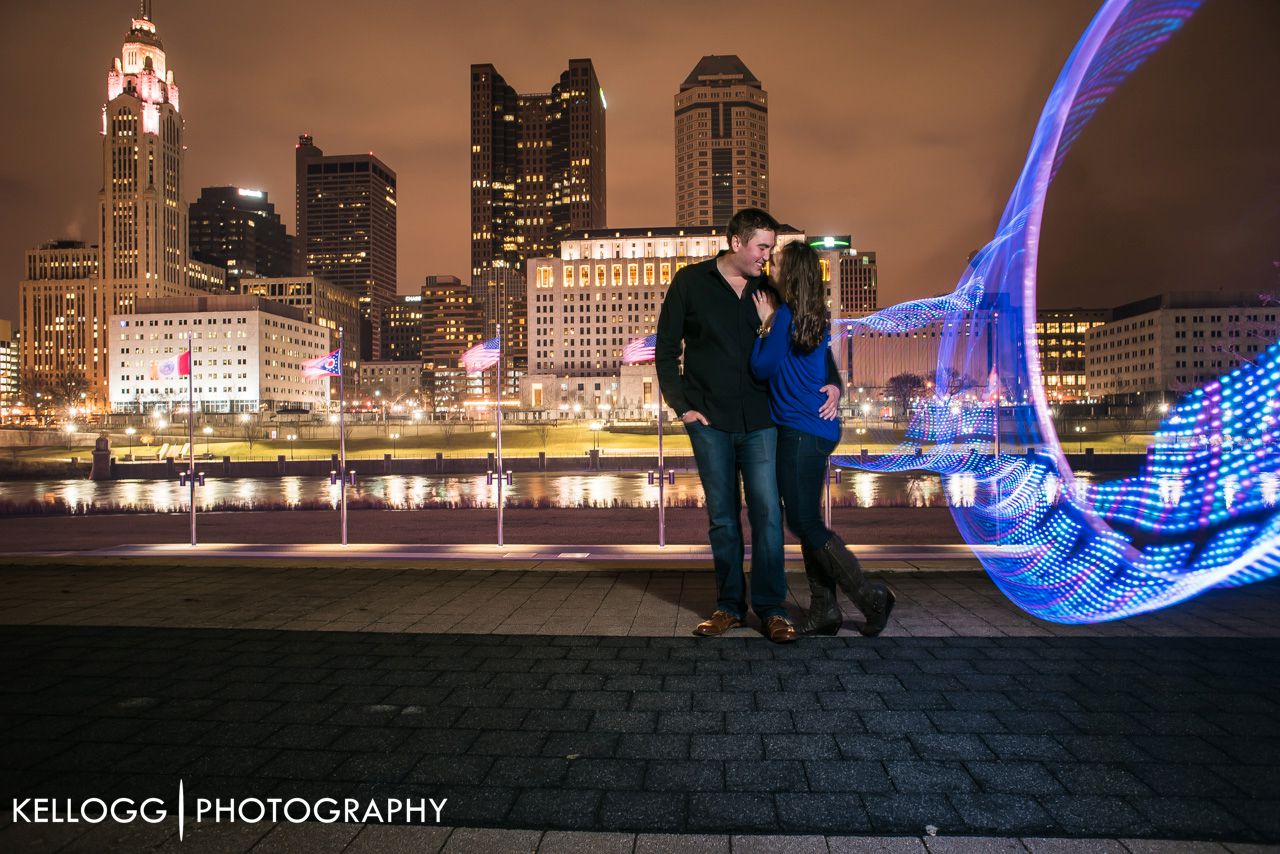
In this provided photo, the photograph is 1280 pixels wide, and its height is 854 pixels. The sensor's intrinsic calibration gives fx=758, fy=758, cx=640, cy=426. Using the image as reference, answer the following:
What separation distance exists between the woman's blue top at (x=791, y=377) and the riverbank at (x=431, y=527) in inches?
235

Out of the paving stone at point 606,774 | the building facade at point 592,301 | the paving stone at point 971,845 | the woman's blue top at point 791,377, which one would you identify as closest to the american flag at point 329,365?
the woman's blue top at point 791,377

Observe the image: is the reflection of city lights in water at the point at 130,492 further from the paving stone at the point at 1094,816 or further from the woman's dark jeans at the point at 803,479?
the paving stone at the point at 1094,816

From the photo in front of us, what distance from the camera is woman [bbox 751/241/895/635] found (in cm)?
493

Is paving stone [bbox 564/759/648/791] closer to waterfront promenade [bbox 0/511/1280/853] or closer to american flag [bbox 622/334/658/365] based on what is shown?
waterfront promenade [bbox 0/511/1280/853]

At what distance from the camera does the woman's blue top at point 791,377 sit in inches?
197

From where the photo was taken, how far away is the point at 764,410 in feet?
16.6

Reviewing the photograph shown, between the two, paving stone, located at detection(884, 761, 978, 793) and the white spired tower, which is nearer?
paving stone, located at detection(884, 761, 978, 793)

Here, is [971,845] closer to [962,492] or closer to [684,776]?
[684,776]

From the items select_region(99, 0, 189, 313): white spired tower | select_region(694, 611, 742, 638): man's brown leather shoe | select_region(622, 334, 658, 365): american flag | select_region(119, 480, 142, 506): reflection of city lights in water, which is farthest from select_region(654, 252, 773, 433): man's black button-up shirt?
select_region(99, 0, 189, 313): white spired tower

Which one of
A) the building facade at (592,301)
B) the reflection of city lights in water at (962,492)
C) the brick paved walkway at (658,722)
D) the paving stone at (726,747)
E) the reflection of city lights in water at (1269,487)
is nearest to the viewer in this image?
the brick paved walkway at (658,722)

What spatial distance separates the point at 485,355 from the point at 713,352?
31.5 feet

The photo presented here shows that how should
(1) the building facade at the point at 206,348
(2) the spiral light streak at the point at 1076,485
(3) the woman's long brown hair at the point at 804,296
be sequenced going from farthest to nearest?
(1) the building facade at the point at 206,348 < (2) the spiral light streak at the point at 1076,485 < (3) the woman's long brown hair at the point at 804,296

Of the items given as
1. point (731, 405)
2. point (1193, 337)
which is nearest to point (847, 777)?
point (731, 405)

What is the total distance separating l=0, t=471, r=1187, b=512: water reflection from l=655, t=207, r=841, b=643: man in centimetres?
1443
